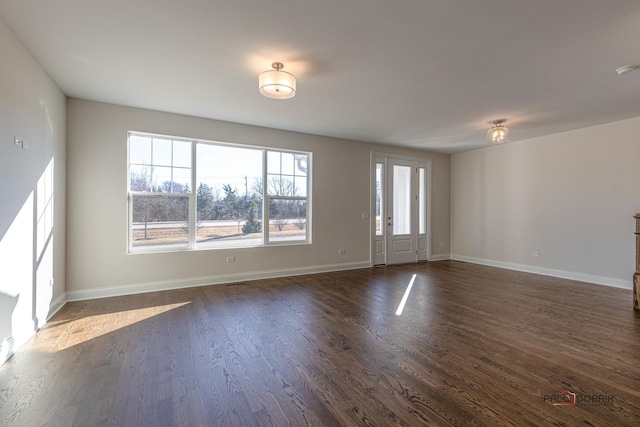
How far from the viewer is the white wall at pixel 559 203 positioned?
466 cm

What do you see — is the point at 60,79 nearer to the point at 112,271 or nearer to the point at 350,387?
the point at 112,271

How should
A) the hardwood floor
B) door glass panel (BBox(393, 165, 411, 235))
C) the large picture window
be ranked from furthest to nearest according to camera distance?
door glass panel (BBox(393, 165, 411, 235))
the large picture window
the hardwood floor

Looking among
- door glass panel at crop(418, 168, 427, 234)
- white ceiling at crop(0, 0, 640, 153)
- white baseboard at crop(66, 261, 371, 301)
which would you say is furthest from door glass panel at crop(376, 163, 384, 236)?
white ceiling at crop(0, 0, 640, 153)

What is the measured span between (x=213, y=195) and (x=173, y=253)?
43.2 inches

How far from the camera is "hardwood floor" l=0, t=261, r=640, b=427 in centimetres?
175

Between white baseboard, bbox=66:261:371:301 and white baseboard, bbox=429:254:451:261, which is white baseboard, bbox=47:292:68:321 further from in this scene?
white baseboard, bbox=429:254:451:261

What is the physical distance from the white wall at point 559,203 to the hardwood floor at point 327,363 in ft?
4.19

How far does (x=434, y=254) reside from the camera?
7.32 metres

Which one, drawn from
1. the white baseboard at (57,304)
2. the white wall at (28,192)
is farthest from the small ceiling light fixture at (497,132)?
the white baseboard at (57,304)

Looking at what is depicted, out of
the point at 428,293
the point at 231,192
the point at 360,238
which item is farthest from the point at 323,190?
the point at 428,293

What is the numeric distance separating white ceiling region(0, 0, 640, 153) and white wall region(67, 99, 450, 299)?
371 mm

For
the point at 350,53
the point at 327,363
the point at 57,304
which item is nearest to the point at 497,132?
the point at 350,53

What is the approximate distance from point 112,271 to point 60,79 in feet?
8.11

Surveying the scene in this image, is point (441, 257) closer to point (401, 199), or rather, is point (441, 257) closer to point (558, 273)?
point (401, 199)
